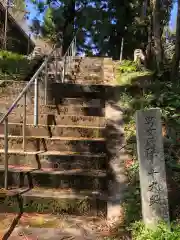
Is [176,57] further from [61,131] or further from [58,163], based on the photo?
[58,163]

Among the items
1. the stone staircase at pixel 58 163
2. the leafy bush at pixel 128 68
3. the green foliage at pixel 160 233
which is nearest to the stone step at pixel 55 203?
the stone staircase at pixel 58 163

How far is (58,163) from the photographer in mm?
4852

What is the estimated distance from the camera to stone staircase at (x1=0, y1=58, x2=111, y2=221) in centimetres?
434

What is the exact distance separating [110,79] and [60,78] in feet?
4.72

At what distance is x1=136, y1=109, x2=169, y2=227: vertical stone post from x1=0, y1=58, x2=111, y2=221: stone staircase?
3.13ft

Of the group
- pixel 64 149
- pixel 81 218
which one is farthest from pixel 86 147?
pixel 81 218

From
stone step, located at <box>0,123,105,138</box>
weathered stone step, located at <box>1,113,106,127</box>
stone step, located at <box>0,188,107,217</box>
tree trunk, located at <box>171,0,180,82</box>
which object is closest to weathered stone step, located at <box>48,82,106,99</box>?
weathered stone step, located at <box>1,113,106,127</box>

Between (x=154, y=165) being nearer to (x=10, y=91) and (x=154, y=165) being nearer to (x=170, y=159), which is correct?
(x=170, y=159)

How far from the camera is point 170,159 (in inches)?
199

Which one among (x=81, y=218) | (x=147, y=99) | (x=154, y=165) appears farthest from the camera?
(x=147, y=99)

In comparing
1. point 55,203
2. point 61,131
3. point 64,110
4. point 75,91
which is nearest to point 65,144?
point 61,131

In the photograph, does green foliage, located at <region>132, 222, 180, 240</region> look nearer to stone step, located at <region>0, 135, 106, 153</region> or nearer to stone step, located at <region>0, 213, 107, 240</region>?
stone step, located at <region>0, 213, 107, 240</region>

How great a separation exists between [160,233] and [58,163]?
195 centimetres

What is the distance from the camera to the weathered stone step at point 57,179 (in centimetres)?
457
